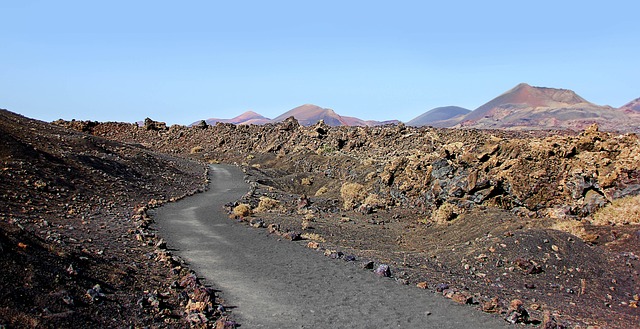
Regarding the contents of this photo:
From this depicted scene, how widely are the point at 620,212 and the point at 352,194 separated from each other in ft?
45.9

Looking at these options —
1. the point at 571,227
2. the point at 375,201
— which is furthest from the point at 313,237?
the point at 375,201

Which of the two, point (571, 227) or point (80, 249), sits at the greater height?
point (80, 249)

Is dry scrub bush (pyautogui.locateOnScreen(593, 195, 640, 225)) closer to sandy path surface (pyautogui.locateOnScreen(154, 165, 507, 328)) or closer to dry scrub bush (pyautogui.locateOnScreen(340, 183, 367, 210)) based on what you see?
sandy path surface (pyautogui.locateOnScreen(154, 165, 507, 328))

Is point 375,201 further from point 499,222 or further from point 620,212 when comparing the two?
point 620,212

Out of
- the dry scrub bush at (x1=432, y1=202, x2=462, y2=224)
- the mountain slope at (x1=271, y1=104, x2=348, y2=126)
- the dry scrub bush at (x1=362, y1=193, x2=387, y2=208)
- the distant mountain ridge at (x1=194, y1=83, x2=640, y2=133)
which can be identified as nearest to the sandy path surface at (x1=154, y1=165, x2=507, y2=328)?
the dry scrub bush at (x1=432, y1=202, x2=462, y2=224)

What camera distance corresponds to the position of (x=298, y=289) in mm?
10953

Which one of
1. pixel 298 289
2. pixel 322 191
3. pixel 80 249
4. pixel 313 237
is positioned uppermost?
pixel 80 249

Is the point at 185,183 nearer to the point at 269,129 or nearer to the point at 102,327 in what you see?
the point at 102,327

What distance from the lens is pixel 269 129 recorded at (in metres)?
59.8

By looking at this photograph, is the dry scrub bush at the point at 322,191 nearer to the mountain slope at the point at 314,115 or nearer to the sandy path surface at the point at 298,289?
the sandy path surface at the point at 298,289

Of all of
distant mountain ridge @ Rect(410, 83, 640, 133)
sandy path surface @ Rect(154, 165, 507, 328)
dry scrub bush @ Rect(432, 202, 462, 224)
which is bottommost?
sandy path surface @ Rect(154, 165, 507, 328)

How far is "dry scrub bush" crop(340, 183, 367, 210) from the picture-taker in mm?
24641

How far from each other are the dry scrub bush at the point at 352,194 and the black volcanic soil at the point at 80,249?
9.47 meters

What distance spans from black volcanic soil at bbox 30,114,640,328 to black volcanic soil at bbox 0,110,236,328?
203 inches
